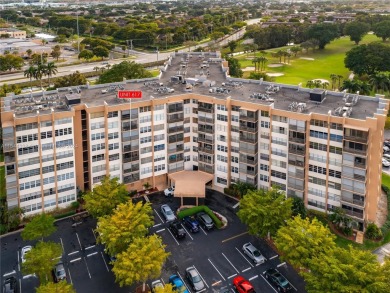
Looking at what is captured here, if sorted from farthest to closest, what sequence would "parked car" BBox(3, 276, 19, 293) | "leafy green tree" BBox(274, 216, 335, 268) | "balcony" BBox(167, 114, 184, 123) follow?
"balcony" BBox(167, 114, 184, 123) < "parked car" BBox(3, 276, 19, 293) < "leafy green tree" BBox(274, 216, 335, 268)

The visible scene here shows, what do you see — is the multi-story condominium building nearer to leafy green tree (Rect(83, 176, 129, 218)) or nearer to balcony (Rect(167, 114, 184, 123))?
balcony (Rect(167, 114, 184, 123))

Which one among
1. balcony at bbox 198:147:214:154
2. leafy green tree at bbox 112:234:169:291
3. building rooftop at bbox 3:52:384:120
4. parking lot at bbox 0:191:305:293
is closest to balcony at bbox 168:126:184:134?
balcony at bbox 198:147:214:154

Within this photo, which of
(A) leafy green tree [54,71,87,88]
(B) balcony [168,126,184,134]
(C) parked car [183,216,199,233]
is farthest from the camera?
(A) leafy green tree [54,71,87,88]

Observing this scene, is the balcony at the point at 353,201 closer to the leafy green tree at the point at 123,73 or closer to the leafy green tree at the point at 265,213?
the leafy green tree at the point at 265,213

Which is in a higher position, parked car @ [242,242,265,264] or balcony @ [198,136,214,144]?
balcony @ [198,136,214,144]

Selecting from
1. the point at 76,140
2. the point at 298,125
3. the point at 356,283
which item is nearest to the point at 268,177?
the point at 298,125

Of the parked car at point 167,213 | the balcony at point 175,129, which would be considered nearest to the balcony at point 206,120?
the balcony at point 175,129

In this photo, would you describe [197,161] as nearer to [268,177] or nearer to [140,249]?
[268,177]
